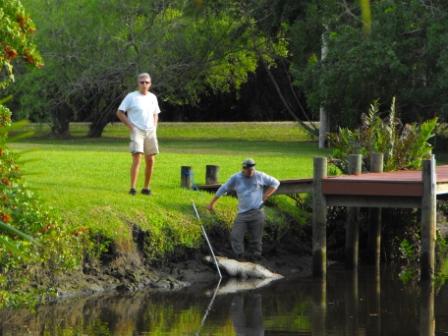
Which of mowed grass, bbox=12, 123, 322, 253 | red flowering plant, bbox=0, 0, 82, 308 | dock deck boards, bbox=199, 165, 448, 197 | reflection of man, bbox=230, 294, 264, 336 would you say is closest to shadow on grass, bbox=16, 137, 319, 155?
mowed grass, bbox=12, 123, 322, 253

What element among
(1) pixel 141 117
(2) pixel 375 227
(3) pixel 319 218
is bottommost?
(2) pixel 375 227

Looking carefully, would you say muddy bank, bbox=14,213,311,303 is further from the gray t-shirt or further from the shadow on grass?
the shadow on grass

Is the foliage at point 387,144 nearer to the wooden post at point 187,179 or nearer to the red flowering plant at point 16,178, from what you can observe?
the wooden post at point 187,179

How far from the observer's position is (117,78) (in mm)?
44875

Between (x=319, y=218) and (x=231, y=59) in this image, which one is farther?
(x=231, y=59)

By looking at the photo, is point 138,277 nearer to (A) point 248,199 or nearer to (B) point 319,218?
(A) point 248,199

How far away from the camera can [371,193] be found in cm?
1866

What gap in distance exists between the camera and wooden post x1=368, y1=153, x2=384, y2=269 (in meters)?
21.1

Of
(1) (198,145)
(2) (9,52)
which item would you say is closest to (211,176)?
(2) (9,52)

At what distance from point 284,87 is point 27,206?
143 feet

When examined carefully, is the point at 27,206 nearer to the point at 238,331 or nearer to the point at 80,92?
the point at 238,331

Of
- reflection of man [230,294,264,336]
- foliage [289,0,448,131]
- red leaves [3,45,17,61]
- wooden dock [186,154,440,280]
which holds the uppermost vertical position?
foliage [289,0,448,131]

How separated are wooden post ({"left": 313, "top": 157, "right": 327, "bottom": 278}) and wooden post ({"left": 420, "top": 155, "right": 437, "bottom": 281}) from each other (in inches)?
56.8

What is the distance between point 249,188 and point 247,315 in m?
3.37
